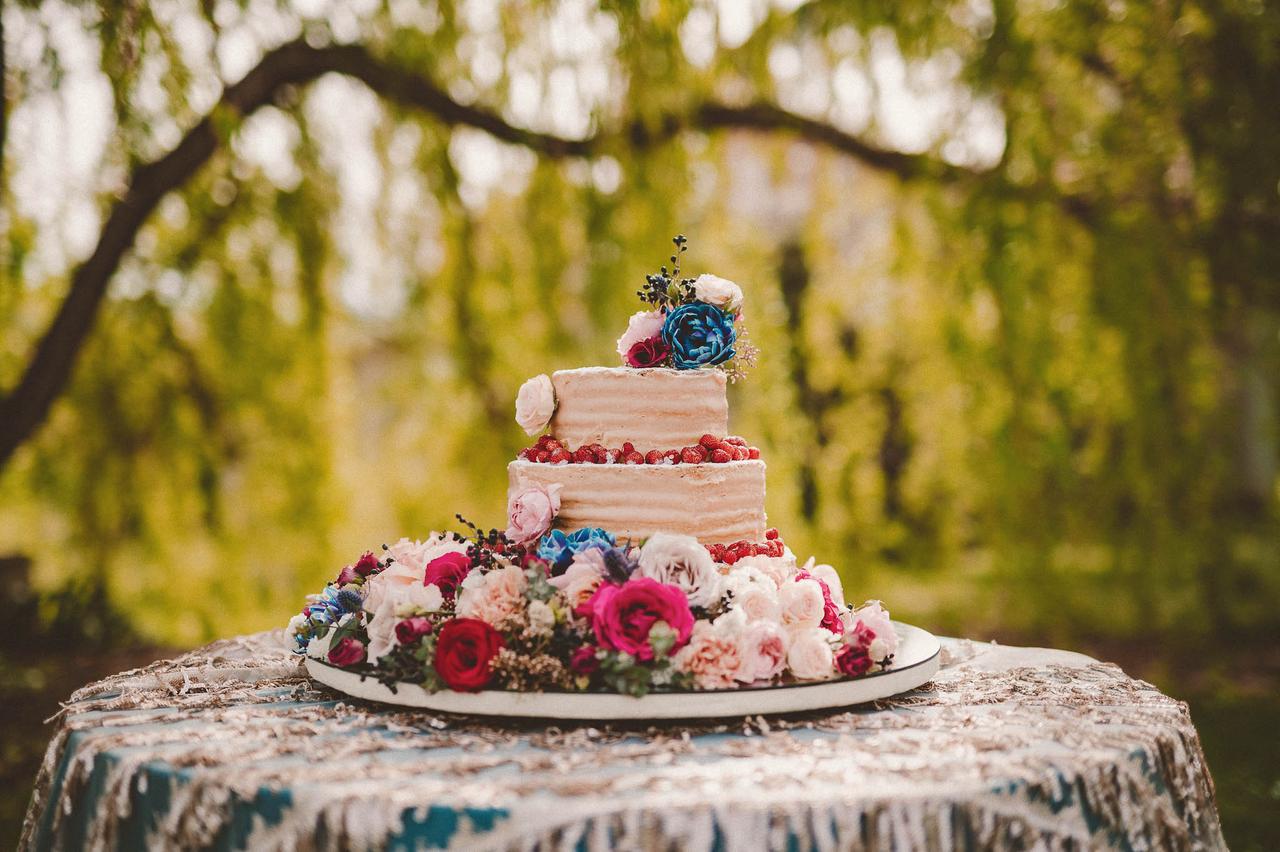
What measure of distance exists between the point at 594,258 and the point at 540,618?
3.73 m

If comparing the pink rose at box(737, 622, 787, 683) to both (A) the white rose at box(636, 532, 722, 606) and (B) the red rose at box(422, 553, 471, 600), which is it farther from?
(B) the red rose at box(422, 553, 471, 600)

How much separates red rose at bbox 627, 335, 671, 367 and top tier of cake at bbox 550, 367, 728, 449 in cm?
8

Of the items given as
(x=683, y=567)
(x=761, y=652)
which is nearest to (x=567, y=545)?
(x=683, y=567)

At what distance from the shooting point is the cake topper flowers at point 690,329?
2.71 metres

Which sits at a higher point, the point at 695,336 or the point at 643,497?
the point at 695,336

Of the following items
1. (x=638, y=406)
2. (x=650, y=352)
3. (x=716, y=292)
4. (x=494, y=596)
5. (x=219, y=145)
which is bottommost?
(x=494, y=596)

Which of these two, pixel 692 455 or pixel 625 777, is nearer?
pixel 625 777

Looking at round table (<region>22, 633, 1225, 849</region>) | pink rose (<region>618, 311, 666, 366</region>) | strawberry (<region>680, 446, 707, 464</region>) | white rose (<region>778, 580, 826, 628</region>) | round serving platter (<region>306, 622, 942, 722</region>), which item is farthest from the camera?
pink rose (<region>618, 311, 666, 366</region>)

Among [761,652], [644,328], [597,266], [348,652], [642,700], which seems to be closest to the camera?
[642,700]

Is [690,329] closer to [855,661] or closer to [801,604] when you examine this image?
[801,604]

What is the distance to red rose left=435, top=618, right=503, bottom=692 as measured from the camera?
206 cm

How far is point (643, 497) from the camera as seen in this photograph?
2.56 metres

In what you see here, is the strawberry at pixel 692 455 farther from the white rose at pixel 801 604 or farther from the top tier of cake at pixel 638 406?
the white rose at pixel 801 604

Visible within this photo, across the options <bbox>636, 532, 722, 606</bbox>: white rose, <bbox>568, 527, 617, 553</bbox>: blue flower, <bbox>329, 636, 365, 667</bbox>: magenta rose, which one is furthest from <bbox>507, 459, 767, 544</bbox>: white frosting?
<bbox>329, 636, 365, 667</bbox>: magenta rose
